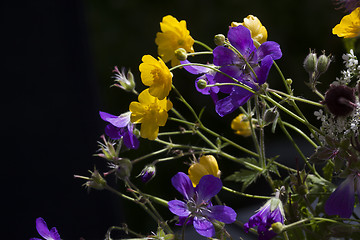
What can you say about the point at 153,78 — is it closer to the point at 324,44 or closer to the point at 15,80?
the point at 15,80

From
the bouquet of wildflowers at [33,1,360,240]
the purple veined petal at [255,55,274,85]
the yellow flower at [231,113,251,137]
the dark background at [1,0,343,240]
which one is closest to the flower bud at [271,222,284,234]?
the bouquet of wildflowers at [33,1,360,240]

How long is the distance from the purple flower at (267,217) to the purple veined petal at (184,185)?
0.06m

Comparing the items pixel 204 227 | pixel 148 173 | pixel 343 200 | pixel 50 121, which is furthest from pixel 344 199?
pixel 50 121

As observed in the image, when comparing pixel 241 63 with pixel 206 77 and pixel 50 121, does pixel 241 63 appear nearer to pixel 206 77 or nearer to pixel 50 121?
pixel 206 77

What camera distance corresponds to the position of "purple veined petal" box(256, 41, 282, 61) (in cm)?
45

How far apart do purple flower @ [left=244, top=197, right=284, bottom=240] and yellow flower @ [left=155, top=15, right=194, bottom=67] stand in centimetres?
18

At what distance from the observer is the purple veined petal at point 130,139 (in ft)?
1.62

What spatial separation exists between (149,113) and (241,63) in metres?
0.08

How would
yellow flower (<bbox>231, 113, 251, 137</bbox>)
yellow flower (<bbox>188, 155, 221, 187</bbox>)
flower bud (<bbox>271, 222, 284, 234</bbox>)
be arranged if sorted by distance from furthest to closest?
yellow flower (<bbox>231, 113, 251, 137</bbox>) → yellow flower (<bbox>188, 155, 221, 187</bbox>) → flower bud (<bbox>271, 222, 284, 234</bbox>)

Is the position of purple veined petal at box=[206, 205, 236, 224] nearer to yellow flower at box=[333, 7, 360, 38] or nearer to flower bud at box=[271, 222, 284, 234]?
flower bud at box=[271, 222, 284, 234]

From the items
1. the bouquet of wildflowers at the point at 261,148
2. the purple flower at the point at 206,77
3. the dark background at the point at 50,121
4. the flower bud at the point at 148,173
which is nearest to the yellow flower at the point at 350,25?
the bouquet of wildflowers at the point at 261,148

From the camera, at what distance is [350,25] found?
463mm

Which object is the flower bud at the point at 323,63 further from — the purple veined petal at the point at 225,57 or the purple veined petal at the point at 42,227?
the purple veined petal at the point at 42,227

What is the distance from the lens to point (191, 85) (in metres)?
2.23
